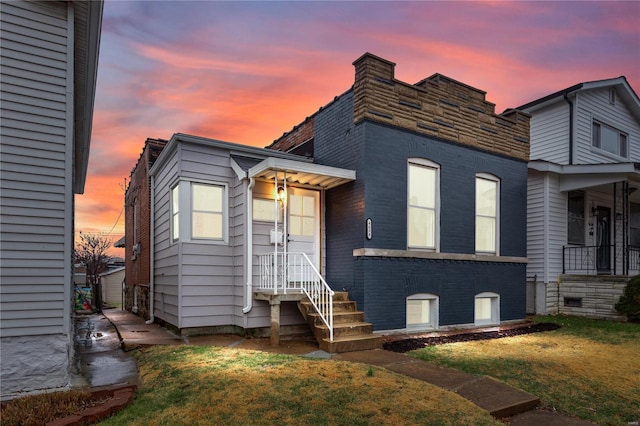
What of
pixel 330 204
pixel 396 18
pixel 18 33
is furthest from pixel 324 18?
pixel 18 33

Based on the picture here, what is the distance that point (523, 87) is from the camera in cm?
1678

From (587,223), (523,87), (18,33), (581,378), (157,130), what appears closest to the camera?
(18,33)

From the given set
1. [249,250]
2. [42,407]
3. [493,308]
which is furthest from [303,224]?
[42,407]

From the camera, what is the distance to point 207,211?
855 centimetres

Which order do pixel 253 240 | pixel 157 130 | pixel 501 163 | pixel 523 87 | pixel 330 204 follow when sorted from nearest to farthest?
pixel 253 240 < pixel 330 204 < pixel 501 163 < pixel 157 130 < pixel 523 87

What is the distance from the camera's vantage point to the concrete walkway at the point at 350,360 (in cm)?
434

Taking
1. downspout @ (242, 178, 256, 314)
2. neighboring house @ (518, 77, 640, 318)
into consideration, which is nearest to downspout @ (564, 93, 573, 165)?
neighboring house @ (518, 77, 640, 318)

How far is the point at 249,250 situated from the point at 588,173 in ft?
33.6

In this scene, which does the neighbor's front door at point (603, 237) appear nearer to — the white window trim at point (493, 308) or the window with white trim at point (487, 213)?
the window with white trim at point (487, 213)

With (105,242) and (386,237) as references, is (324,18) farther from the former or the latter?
(105,242)

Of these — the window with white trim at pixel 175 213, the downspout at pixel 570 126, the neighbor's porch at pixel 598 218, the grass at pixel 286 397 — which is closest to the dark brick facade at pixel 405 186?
the neighbor's porch at pixel 598 218

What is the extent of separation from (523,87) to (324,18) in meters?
10.3

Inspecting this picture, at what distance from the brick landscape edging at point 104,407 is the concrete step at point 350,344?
298cm

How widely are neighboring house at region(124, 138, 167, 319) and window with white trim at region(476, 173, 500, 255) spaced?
29.9ft
